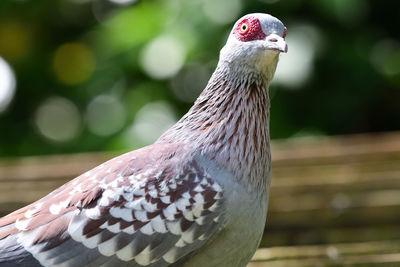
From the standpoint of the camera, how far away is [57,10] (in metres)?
7.52

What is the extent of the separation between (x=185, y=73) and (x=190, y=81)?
0.08 metres

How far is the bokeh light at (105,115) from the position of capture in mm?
6617

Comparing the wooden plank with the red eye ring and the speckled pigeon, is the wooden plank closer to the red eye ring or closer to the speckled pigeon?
the speckled pigeon

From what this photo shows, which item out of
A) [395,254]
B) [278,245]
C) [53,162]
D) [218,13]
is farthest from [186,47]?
[395,254]

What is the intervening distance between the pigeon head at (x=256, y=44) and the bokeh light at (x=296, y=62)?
2633 mm

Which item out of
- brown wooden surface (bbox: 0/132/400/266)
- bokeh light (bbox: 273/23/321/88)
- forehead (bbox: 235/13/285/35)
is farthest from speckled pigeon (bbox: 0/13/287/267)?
bokeh light (bbox: 273/23/321/88)

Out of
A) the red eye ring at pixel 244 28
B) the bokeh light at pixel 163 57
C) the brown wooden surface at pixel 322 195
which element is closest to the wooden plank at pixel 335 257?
→ the brown wooden surface at pixel 322 195

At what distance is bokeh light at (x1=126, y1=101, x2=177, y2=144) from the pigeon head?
2796 millimetres

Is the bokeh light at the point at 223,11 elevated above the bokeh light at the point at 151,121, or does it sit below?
above

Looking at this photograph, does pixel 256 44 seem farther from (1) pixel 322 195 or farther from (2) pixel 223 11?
(2) pixel 223 11

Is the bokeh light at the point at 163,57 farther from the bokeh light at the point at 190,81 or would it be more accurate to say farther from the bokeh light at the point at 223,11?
the bokeh light at the point at 223,11

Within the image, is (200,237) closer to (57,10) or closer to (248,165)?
(248,165)

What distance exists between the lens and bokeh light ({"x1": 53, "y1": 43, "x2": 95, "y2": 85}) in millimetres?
7138

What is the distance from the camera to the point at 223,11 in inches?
252
